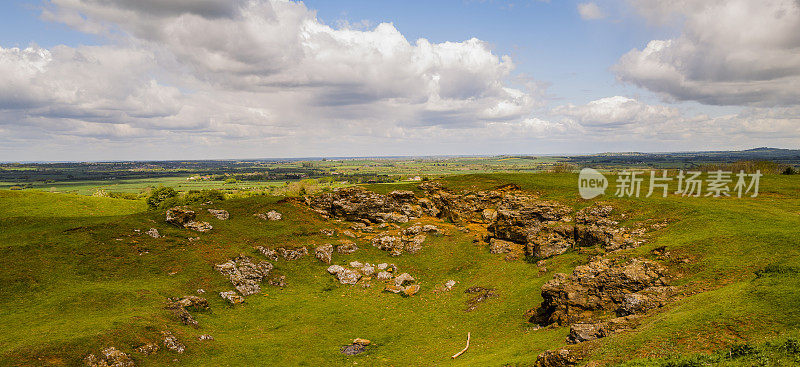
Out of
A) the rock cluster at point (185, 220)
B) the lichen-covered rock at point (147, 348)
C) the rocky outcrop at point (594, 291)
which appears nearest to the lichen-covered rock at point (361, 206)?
the rock cluster at point (185, 220)

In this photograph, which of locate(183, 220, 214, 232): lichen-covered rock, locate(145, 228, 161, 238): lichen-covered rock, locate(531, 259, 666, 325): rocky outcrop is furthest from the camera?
locate(183, 220, 214, 232): lichen-covered rock

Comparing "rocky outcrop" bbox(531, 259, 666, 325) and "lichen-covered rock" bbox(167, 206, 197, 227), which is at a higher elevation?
"lichen-covered rock" bbox(167, 206, 197, 227)

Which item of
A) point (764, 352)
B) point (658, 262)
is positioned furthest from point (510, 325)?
point (764, 352)

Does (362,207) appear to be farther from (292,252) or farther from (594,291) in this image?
(594,291)

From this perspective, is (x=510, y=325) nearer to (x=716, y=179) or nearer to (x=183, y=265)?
(x=183, y=265)

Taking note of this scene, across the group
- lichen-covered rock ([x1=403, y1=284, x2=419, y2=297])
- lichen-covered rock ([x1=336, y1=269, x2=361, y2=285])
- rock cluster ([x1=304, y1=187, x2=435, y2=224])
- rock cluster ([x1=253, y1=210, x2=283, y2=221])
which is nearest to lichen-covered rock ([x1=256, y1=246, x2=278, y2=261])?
lichen-covered rock ([x1=336, y1=269, x2=361, y2=285])

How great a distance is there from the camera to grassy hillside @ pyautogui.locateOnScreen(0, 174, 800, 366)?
22.3 m

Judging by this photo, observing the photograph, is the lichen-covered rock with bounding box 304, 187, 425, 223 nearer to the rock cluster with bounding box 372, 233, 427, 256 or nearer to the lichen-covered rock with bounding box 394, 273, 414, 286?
the rock cluster with bounding box 372, 233, 427, 256

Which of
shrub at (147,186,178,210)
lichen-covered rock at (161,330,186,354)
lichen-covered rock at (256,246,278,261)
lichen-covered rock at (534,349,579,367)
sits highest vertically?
shrub at (147,186,178,210)

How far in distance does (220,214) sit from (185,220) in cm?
583

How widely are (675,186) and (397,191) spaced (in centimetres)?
5906

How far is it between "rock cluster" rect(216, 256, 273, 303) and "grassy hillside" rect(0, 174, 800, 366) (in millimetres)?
1313

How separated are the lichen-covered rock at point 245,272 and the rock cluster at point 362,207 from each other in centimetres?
2201

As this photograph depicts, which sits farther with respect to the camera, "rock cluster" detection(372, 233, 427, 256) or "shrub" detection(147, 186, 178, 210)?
"shrub" detection(147, 186, 178, 210)
